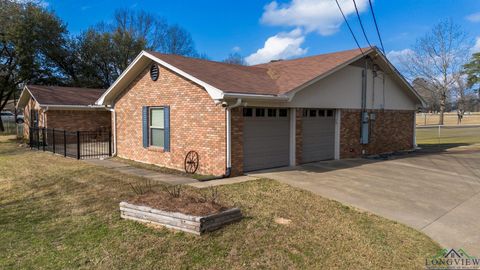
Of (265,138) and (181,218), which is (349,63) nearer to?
(265,138)

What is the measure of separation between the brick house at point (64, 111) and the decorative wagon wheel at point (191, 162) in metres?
11.5

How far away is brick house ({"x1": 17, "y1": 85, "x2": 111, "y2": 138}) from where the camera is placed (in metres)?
20.2

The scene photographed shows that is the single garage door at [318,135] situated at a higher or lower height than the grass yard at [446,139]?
higher

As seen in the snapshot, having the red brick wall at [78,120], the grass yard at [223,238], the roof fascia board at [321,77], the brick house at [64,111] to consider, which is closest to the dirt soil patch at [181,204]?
the grass yard at [223,238]

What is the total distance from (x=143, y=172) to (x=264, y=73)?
6203 millimetres

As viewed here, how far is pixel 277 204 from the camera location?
22.8ft

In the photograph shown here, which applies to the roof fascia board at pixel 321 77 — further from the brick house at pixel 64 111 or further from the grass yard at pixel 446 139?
the brick house at pixel 64 111

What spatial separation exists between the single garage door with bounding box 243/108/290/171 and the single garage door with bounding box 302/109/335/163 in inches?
38.4

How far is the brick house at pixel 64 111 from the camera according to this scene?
2019 centimetres

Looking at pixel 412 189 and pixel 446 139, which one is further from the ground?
pixel 446 139

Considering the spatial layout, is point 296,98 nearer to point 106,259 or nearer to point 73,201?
point 73,201

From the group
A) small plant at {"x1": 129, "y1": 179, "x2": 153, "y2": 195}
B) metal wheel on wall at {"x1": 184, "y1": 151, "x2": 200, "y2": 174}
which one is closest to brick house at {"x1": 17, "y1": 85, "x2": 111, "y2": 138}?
metal wheel on wall at {"x1": 184, "y1": 151, "x2": 200, "y2": 174}

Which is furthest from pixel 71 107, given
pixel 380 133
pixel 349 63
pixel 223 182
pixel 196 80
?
pixel 380 133

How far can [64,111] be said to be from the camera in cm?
2078
